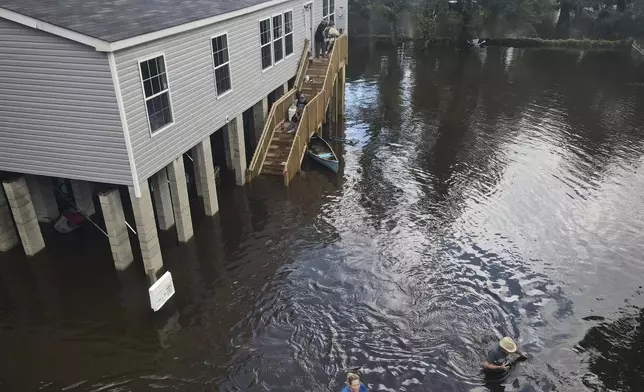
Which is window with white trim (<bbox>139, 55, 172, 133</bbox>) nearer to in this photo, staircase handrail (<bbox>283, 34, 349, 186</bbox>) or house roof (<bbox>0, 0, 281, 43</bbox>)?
house roof (<bbox>0, 0, 281, 43</bbox>)

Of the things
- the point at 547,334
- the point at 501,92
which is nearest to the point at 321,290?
the point at 547,334

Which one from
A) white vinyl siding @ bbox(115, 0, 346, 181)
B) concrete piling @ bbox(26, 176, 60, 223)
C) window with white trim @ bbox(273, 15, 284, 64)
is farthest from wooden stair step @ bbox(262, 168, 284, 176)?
concrete piling @ bbox(26, 176, 60, 223)

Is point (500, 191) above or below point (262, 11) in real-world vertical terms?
below

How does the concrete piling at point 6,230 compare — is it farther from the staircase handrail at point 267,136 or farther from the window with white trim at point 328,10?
the window with white trim at point 328,10

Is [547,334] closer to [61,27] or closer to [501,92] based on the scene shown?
[61,27]

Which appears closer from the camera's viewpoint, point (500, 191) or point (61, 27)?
point (61, 27)

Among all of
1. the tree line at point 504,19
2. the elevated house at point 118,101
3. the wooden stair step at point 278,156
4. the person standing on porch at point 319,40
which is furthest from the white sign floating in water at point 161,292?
the tree line at point 504,19

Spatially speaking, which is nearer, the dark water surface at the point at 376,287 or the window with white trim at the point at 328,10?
the dark water surface at the point at 376,287
